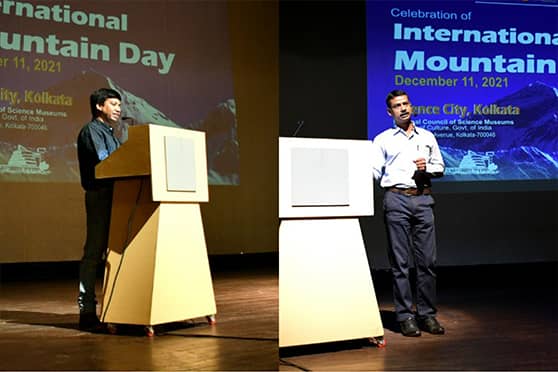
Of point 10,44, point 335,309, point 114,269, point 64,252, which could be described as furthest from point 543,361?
point 10,44

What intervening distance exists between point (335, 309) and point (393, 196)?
70cm

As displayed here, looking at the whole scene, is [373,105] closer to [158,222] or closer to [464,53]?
[464,53]

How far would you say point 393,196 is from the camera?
3.01m

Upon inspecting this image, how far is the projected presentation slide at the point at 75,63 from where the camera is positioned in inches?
184

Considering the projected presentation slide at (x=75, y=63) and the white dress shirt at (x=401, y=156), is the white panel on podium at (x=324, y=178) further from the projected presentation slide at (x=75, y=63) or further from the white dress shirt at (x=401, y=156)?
the projected presentation slide at (x=75, y=63)

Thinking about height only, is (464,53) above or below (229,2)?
below

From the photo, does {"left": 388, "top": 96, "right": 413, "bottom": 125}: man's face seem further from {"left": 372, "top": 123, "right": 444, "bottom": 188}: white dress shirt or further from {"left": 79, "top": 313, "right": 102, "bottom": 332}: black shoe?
{"left": 79, "top": 313, "right": 102, "bottom": 332}: black shoe

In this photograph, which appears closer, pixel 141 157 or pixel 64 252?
pixel 141 157

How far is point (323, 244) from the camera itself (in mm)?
A: 2598

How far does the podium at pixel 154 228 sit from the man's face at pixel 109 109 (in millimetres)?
259

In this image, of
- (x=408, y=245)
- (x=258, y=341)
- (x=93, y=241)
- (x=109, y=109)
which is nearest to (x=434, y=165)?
(x=408, y=245)

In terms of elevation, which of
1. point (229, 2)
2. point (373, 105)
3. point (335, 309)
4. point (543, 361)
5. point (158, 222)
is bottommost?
point (543, 361)

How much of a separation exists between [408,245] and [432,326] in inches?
15.6

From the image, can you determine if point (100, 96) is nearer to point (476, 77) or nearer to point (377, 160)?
point (377, 160)
